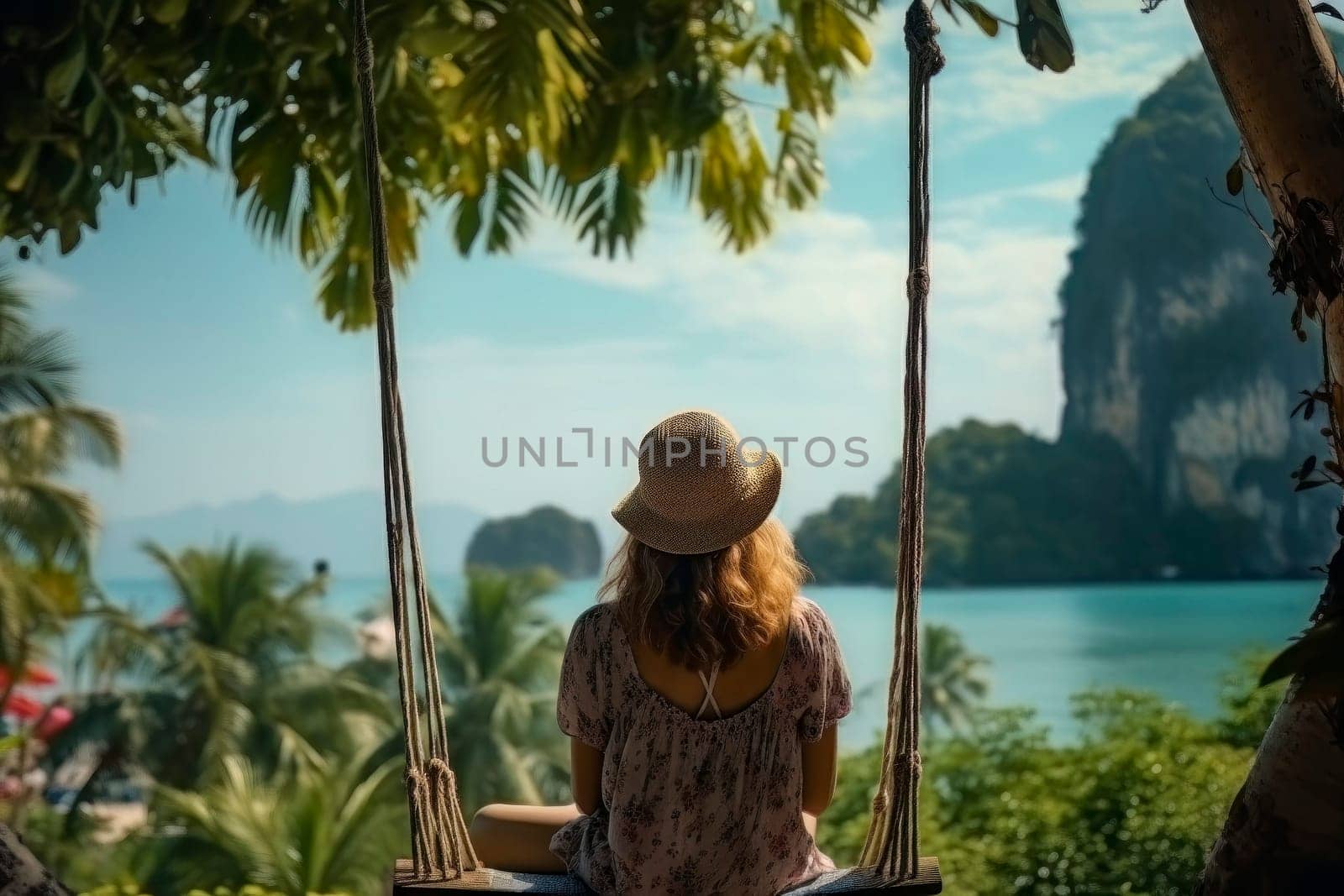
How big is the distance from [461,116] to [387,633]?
40.0ft

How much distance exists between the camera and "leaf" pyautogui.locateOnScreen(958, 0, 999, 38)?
1862 millimetres

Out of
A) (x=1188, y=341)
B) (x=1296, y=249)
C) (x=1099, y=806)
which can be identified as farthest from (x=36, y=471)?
(x=1188, y=341)

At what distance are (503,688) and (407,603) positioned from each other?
35.5 feet

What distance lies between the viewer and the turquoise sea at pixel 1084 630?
25391 millimetres

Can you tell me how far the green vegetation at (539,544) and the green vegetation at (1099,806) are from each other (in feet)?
76.8

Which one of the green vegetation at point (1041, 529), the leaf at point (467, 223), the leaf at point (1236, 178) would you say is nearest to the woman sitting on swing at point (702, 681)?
the leaf at point (1236, 178)

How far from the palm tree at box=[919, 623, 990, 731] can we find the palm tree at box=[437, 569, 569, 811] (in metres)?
5.73

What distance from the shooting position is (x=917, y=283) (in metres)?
1.75

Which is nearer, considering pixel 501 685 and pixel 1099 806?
pixel 1099 806

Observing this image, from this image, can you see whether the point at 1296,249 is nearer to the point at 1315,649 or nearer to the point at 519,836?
the point at 1315,649

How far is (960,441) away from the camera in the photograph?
31500 millimetres

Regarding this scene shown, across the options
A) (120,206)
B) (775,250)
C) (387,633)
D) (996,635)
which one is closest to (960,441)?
(996,635)

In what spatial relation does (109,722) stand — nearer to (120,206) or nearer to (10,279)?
(10,279)

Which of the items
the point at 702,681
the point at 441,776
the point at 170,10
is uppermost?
the point at 170,10
